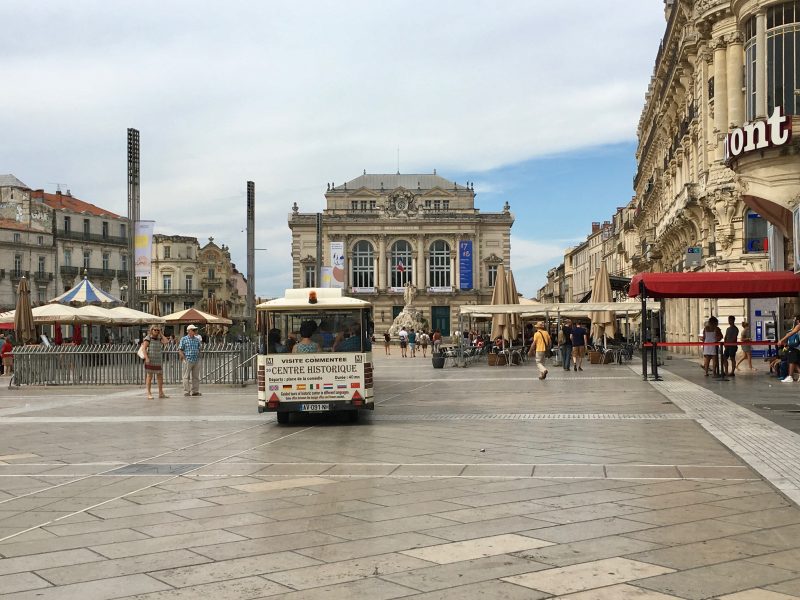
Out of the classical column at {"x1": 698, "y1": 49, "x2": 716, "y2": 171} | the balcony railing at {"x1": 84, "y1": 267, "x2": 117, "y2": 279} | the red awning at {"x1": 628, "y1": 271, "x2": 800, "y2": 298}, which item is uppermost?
Result: the classical column at {"x1": 698, "y1": 49, "x2": 716, "y2": 171}

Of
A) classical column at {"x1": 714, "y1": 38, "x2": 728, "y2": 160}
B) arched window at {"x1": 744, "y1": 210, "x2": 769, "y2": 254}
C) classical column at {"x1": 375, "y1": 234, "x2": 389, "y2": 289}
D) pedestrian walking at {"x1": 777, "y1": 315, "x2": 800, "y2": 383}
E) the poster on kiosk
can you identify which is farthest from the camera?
classical column at {"x1": 375, "y1": 234, "x2": 389, "y2": 289}

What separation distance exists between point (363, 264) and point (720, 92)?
71.9 m

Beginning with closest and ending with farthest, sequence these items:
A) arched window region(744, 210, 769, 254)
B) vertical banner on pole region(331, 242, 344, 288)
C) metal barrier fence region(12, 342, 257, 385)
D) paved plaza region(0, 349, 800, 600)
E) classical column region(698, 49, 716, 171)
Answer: paved plaza region(0, 349, 800, 600) → metal barrier fence region(12, 342, 257, 385) → arched window region(744, 210, 769, 254) → classical column region(698, 49, 716, 171) → vertical banner on pole region(331, 242, 344, 288)

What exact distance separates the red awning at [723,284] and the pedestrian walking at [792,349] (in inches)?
82.5

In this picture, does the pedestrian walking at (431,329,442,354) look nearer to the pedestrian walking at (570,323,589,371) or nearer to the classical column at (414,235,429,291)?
the pedestrian walking at (570,323,589,371)

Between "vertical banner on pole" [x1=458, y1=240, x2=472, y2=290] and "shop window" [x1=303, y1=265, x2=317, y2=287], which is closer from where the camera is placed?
"vertical banner on pole" [x1=458, y1=240, x2=472, y2=290]

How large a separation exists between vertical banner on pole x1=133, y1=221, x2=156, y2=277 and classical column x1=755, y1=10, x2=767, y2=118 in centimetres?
1949

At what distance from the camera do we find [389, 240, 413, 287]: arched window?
100562 mm

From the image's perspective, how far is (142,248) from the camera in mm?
29609

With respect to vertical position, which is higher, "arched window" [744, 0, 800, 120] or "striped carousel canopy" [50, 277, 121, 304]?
"arched window" [744, 0, 800, 120]

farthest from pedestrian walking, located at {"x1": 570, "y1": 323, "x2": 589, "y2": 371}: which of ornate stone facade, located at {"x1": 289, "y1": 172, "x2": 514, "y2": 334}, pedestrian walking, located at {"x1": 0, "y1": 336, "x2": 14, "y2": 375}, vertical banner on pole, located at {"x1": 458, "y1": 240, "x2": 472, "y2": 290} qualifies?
ornate stone facade, located at {"x1": 289, "y1": 172, "x2": 514, "y2": 334}

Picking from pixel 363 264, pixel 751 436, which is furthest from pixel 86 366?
pixel 363 264

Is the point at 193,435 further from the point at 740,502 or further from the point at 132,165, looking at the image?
Result: the point at 132,165

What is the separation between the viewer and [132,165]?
1281 inches
